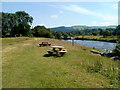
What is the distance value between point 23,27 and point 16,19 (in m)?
11.9

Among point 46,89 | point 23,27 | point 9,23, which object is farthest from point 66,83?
point 9,23

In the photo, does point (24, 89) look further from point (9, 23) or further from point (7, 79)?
point (9, 23)

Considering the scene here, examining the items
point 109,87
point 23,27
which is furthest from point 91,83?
point 23,27

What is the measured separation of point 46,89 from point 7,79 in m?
2.39

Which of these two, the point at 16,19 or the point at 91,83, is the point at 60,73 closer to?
the point at 91,83

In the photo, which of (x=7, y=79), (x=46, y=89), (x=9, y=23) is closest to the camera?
(x=46, y=89)

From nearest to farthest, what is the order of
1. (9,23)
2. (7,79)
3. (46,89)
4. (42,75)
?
(46,89) → (7,79) → (42,75) → (9,23)

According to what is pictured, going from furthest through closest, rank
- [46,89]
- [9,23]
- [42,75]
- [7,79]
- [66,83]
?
[9,23]
[42,75]
[7,79]
[66,83]
[46,89]

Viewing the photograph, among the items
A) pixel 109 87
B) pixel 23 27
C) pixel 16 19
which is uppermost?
pixel 16 19

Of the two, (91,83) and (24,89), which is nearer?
(24,89)

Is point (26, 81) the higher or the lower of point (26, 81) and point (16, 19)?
the lower

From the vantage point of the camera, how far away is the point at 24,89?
5.57m

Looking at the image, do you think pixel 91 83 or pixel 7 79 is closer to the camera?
pixel 91 83

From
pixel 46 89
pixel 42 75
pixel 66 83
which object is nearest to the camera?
pixel 46 89
